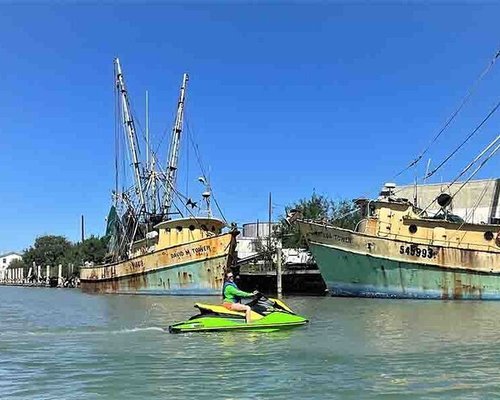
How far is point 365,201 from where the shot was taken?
36281 mm

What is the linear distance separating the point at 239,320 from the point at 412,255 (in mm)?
17458

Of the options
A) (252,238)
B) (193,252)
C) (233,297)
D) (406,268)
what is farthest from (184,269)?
(252,238)

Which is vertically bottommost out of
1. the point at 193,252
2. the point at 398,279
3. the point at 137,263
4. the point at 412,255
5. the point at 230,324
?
the point at 230,324

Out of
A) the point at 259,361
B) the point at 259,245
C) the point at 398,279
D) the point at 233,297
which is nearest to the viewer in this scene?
the point at 259,361

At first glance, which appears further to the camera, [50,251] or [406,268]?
[50,251]

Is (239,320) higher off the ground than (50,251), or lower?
lower

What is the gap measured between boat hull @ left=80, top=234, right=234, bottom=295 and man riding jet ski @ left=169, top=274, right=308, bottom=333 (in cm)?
2197

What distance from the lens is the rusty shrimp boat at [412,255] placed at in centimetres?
3288

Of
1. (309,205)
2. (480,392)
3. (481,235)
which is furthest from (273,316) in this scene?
(309,205)

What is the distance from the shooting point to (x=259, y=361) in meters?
13.6

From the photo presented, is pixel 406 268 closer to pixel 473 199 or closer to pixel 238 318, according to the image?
pixel 238 318

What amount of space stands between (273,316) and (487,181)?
3552 cm

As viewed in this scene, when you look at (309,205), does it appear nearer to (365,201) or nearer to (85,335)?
(365,201)

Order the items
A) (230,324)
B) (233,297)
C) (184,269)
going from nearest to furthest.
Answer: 1. (230,324)
2. (233,297)
3. (184,269)
